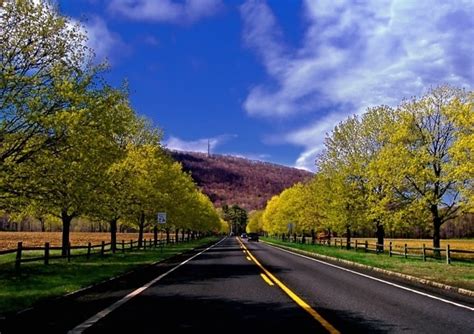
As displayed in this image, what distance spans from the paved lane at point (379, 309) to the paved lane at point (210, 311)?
25.0 inches

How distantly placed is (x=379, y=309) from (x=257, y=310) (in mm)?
2600

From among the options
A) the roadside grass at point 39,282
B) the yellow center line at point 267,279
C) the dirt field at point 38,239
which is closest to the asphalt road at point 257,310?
the yellow center line at point 267,279

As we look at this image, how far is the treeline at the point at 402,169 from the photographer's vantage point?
31.7 m

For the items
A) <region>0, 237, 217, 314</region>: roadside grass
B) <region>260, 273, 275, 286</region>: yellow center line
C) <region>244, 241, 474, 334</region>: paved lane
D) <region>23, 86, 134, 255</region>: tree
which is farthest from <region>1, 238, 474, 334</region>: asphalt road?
<region>23, 86, 134, 255</region>: tree

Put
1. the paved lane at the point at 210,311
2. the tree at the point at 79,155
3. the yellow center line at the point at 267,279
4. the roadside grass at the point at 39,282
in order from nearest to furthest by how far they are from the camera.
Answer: the paved lane at the point at 210,311 < the roadside grass at the point at 39,282 < the yellow center line at the point at 267,279 < the tree at the point at 79,155

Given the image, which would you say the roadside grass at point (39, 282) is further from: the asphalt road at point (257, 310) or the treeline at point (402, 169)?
the treeline at point (402, 169)

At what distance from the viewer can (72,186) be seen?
20625 millimetres

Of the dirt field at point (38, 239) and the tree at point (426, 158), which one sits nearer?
the tree at point (426, 158)

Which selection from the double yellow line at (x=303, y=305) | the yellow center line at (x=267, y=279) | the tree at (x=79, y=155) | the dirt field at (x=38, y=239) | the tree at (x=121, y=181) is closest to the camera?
the double yellow line at (x=303, y=305)

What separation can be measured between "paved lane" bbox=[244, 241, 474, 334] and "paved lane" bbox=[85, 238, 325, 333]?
0.64 metres

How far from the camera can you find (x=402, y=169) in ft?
112

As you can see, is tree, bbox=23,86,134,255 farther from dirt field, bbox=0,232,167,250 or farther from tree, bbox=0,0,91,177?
dirt field, bbox=0,232,167,250

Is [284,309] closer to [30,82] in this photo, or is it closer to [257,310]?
[257,310]

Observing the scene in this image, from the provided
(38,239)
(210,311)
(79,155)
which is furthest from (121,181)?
(38,239)
